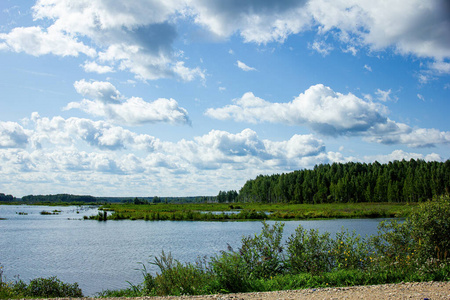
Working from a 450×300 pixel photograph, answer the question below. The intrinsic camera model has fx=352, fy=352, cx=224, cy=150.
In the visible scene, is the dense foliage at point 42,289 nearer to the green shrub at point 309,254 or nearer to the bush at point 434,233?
the green shrub at point 309,254

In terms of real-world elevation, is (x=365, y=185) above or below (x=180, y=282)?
above

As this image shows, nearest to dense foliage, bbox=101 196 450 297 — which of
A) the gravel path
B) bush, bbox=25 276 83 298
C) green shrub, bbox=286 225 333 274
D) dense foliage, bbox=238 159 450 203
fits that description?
green shrub, bbox=286 225 333 274

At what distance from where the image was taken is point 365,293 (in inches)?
374

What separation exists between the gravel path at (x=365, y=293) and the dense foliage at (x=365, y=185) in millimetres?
90894

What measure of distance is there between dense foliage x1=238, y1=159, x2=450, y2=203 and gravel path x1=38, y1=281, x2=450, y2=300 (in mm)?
90894

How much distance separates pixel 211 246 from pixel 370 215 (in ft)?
159

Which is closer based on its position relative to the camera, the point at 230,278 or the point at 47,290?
the point at 230,278

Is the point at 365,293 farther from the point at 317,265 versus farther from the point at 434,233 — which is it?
the point at 434,233

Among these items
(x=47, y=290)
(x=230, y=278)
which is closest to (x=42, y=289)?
(x=47, y=290)

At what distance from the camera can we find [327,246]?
44.6 feet

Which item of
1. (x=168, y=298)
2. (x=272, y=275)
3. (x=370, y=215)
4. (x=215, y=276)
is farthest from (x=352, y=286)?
(x=370, y=215)

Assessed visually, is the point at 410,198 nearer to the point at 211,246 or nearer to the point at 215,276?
the point at 211,246

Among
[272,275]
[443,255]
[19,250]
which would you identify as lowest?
[19,250]

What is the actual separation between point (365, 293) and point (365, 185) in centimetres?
12167
